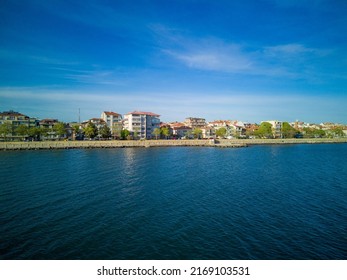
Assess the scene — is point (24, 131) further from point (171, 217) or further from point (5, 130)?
point (171, 217)

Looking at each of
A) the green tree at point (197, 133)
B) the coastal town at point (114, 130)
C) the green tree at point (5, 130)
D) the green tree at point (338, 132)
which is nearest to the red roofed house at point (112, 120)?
the coastal town at point (114, 130)

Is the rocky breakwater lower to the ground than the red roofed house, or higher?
lower

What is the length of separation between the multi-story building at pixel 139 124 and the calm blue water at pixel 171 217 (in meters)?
80.4

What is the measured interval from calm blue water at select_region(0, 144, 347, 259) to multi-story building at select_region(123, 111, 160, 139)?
8038 centimetres

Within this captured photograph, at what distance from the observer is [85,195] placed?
90.8 feet

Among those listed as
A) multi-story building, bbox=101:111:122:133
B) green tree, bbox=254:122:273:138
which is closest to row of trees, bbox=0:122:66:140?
multi-story building, bbox=101:111:122:133

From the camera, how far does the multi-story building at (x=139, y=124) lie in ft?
385

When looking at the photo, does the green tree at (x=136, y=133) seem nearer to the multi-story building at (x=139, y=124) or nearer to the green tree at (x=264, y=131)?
the multi-story building at (x=139, y=124)

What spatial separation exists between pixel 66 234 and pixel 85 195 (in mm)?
10293

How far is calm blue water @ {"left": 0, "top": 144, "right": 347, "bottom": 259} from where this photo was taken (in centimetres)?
1551

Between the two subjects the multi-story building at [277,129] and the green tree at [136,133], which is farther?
the multi-story building at [277,129]

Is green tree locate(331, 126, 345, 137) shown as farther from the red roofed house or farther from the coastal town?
the red roofed house

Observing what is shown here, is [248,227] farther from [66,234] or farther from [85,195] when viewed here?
[85,195]

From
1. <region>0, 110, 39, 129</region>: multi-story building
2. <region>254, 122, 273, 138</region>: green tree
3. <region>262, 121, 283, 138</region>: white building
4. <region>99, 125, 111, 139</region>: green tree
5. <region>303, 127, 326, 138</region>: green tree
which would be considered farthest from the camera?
<region>303, 127, 326, 138</region>: green tree
